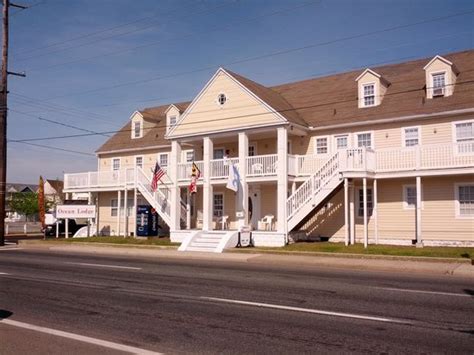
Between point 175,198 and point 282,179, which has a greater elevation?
point 282,179

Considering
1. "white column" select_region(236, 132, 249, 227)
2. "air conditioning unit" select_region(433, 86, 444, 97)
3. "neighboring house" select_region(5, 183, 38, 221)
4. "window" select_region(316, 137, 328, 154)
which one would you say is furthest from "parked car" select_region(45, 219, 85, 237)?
"neighboring house" select_region(5, 183, 38, 221)

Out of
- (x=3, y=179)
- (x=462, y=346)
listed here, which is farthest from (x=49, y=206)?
(x=462, y=346)

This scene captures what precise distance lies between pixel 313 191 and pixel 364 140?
4.04 m

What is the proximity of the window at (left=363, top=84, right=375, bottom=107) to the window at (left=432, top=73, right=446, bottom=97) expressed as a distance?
313 centimetres

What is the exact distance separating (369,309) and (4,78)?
29429mm

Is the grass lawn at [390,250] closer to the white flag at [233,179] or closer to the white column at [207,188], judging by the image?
the white flag at [233,179]

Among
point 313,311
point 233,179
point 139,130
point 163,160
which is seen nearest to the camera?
point 313,311

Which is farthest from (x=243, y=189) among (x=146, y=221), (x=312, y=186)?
(x=146, y=221)

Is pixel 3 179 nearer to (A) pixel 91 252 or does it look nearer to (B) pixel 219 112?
(A) pixel 91 252

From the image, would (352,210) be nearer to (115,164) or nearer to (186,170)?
(186,170)

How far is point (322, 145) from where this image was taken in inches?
1105

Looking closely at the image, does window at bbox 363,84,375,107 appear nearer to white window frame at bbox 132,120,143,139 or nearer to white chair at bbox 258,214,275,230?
white chair at bbox 258,214,275,230

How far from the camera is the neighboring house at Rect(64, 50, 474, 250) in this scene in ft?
78.0

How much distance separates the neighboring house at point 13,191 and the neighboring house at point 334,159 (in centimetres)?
5794
